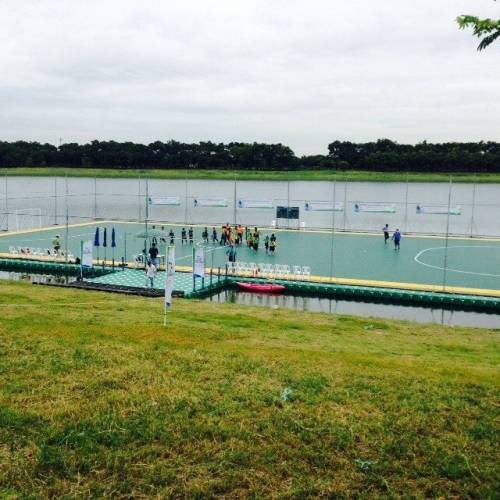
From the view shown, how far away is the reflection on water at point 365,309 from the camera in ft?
68.7

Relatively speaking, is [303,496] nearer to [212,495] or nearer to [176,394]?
[212,495]

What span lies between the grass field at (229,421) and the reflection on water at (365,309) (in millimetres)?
14095

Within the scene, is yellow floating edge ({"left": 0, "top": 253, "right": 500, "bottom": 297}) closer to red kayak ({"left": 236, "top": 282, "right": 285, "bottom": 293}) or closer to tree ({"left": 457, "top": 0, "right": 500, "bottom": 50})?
red kayak ({"left": 236, "top": 282, "right": 285, "bottom": 293})

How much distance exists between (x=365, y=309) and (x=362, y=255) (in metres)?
10.5

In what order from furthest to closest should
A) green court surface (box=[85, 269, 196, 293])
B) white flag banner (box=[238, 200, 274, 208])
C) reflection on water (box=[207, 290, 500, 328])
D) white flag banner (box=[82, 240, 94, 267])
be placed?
white flag banner (box=[238, 200, 274, 208]) < white flag banner (box=[82, 240, 94, 267]) < green court surface (box=[85, 269, 196, 293]) < reflection on water (box=[207, 290, 500, 328])

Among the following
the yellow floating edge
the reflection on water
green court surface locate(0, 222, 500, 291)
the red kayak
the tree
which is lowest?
the reflection on water

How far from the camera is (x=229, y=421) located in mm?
5023

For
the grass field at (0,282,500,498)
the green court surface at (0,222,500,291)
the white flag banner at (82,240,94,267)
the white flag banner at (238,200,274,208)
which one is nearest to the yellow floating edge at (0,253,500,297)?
the green court surface at (0,222,500,291)

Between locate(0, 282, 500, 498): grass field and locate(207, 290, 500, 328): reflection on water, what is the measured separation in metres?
14.1

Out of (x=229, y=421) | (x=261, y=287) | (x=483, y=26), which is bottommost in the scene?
(x=261, y=287)

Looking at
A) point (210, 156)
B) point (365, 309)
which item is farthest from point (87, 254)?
point (210, 156)

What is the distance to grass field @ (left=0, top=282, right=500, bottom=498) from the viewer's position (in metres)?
4.15

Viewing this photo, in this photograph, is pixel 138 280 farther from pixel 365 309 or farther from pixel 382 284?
pixel 382 284

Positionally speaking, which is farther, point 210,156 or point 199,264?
point 210,156
